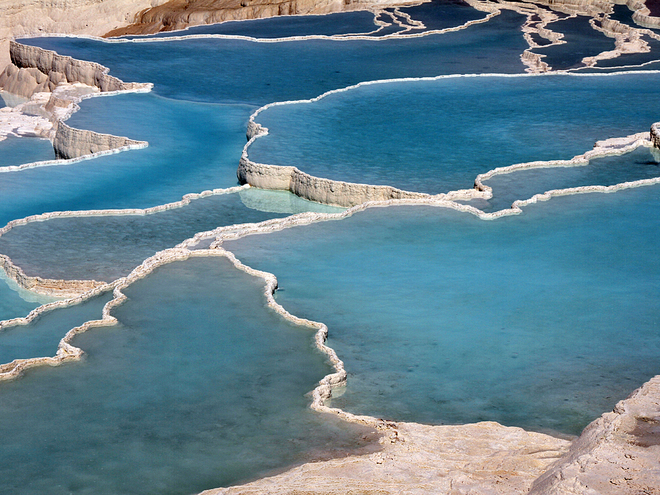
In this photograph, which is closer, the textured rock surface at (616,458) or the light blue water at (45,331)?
the textured rock surface at (616,458)

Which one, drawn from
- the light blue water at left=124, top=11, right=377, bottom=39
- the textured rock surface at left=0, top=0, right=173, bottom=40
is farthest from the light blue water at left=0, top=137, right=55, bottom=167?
the textured rock surface at left=0, top=0, right=173, bottom=40

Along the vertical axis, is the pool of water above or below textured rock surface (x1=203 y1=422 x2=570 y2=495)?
below

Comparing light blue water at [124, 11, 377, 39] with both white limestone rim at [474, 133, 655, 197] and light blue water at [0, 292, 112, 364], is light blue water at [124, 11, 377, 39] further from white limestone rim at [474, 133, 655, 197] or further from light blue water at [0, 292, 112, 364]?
light blue water at [0, 292, 112, 364]

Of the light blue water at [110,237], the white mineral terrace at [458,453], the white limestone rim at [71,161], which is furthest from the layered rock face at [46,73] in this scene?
the white mineral terrace at [458,453]

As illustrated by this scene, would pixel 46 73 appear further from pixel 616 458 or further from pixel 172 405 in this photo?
pixel 616 458

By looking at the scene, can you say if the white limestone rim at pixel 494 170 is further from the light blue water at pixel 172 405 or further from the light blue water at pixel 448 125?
the light blue water at pixel 172 405

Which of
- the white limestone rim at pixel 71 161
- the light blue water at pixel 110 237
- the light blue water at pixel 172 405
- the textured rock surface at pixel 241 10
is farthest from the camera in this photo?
the textured rock surface at pixel 241 10
